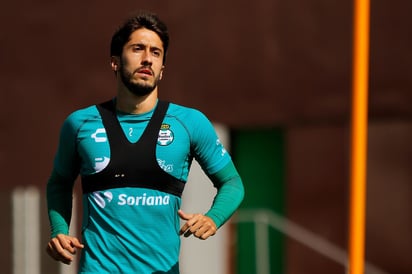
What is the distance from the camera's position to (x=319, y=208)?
13148 mm

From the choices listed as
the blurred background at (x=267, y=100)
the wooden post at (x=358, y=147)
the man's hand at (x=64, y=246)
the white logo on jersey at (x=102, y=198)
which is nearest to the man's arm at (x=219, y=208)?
the white logo on jersey at (x=102, y=198)

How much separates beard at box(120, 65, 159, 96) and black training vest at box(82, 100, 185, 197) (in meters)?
0.15

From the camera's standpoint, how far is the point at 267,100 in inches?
531

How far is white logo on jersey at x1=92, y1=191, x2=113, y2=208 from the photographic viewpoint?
5.00 m

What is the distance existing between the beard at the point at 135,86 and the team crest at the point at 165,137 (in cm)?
20

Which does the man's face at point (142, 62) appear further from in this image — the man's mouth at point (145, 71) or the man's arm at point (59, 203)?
the man's arm at point (59, 203)

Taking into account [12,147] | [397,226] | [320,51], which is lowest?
[397,226]

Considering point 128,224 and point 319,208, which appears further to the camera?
point 319,208

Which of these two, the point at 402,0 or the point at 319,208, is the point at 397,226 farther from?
the point at 402,0

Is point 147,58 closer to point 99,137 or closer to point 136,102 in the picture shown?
point 136,102

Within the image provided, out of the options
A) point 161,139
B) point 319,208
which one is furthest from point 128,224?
point 319,208

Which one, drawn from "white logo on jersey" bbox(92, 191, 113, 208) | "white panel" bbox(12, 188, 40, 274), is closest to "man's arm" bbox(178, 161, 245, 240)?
"white logo on jersey" bbox(92, 191, 113, 208)

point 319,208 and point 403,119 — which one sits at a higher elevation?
point 403,119

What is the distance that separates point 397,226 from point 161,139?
839cm
